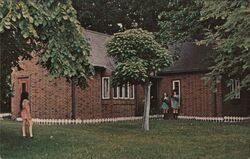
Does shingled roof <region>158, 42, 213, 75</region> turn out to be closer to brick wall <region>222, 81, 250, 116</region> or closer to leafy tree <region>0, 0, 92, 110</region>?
brick wall <region>222, 81, 250, 116</region>

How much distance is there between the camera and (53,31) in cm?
1320

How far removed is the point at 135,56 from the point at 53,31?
763 cm

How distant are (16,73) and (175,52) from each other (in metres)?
9.21

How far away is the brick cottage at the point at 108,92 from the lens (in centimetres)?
2769

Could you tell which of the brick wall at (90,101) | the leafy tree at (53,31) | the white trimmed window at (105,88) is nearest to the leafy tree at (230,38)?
the leafy tree at (53,31)

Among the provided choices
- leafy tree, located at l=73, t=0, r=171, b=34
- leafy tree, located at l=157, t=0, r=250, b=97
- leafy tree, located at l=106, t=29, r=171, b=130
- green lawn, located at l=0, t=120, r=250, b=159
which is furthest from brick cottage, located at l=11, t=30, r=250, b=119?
leafy tree, located at l=157, t=0, r=250, b=97

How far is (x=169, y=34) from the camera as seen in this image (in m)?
27.3

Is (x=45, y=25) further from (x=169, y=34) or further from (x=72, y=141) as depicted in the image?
(x=169, y=34)

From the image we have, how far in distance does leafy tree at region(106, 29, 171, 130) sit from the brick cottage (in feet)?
20.0

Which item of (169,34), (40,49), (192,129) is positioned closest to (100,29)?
(169,34)

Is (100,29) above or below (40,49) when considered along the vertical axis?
above

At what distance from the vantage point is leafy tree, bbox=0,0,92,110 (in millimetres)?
12227

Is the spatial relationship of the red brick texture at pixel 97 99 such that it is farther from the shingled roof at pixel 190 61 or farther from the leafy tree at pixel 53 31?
the leafy tree at pixel 53 31

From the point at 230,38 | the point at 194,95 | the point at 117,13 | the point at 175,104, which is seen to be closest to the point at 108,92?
the point at 175,104
